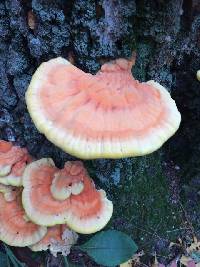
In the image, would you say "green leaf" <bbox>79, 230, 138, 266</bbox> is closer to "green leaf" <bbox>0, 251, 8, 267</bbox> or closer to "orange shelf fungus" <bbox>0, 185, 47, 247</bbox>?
"orange shelf fungus" <bbox>0, 185, 47, 247</bbox>

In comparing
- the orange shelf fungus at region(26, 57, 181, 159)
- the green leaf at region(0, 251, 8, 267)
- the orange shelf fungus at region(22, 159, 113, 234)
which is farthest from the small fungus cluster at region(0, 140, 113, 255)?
the orange shelf fungus at region(26, 57, 181, 159)

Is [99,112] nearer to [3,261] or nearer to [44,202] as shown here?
[44,202]

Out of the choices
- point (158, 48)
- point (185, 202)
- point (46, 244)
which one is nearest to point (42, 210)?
point (46, 244)

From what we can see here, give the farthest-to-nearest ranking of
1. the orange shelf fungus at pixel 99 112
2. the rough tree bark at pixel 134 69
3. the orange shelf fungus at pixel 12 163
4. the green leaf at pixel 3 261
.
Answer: the green leaf at pixel 3 261
the orange shelf fungus at pixel 12 163
the rough tree bark at pixel 134 69
the orange shelf fungus at pixel 99 112

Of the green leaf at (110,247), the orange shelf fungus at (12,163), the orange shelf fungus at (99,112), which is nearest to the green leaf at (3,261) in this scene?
the green leaf at (110,247)

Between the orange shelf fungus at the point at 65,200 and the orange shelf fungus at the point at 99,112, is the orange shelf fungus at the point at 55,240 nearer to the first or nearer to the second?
the orange shelf fungus at the point at 65,200

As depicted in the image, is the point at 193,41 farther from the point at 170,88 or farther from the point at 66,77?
the point at 66,77
